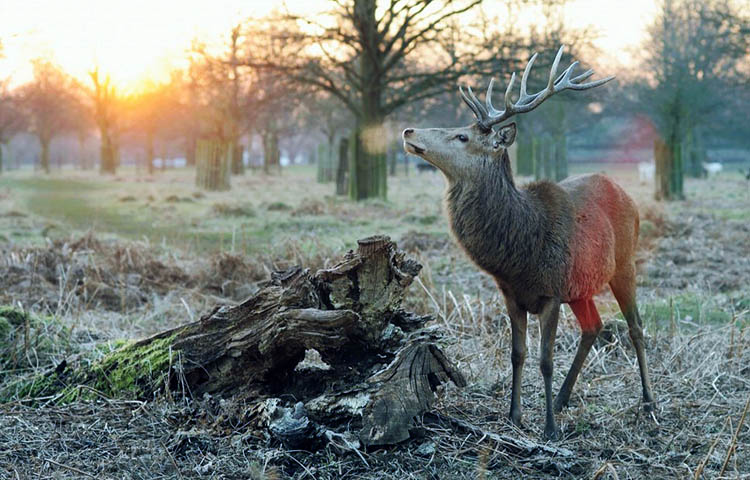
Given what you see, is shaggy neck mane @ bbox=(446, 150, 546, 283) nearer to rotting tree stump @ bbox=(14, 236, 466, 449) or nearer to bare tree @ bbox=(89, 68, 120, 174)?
rotting tree stump @ bbox=(14, 236, 466, 449)

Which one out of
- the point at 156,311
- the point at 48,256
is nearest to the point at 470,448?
the point at 156,311

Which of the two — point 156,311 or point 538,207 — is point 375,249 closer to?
point 538,207

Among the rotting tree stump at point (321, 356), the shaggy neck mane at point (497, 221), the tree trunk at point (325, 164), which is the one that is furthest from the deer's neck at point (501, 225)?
the tree trunk at point (325, 164)

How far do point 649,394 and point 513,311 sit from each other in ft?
3.76

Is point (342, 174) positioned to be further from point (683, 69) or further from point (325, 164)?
point (683, 69)

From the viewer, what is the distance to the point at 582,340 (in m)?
4.90

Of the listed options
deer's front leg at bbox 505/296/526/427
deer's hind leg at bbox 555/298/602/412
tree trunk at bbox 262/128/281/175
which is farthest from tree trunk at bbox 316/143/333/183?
deer's front leg at bbox 505/296/526/427

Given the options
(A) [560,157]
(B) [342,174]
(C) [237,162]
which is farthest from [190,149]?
(B) [342,174]

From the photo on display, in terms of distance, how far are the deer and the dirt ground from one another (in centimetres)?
35

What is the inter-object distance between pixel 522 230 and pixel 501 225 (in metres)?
0.13

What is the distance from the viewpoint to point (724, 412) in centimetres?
462

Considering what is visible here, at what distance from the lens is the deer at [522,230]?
4336mm

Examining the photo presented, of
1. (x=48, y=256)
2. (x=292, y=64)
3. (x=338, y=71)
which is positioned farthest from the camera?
(x=338, y=71)

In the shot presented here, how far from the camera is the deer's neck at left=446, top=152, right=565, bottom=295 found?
14.2 ft
